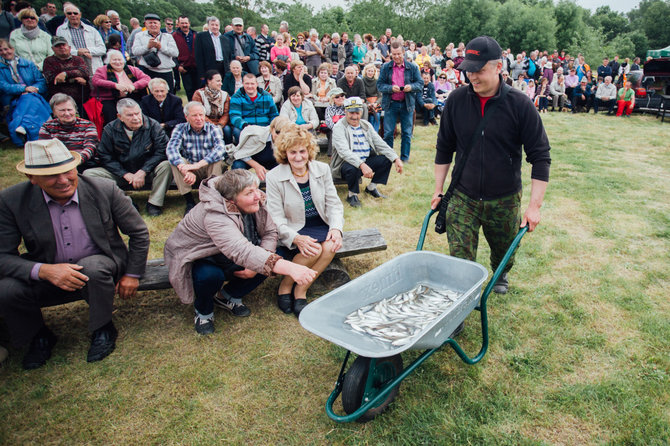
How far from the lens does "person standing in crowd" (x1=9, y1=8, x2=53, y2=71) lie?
688cm

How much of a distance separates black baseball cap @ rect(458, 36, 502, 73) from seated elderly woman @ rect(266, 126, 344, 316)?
1508mm

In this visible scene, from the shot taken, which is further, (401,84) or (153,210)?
(401,84)

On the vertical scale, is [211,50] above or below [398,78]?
above

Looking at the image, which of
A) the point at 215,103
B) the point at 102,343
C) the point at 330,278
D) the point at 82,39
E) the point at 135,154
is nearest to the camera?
the point at 102,343

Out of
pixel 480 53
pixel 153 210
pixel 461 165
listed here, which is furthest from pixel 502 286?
pixel 153 210

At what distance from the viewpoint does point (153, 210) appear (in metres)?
5.43

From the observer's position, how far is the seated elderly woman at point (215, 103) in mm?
6535

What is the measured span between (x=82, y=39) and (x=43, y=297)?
6.49 meters

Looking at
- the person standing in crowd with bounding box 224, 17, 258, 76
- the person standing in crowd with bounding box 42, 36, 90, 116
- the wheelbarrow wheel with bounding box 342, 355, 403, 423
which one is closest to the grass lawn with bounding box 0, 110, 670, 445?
the wheelbarrow wheel with bounding box 342, 355, 403, 423

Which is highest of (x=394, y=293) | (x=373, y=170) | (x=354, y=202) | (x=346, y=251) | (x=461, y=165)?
(x=461, y=165)

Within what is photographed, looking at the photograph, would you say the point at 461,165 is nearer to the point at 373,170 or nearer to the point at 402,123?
the point at 373,170

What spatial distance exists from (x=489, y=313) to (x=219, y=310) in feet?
8.22

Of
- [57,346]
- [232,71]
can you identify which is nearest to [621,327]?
[57,346]

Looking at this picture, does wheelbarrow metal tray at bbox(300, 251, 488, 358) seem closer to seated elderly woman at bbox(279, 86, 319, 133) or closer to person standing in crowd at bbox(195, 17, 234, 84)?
seated elderly woman at bbox(279, 86, 319, 133)
